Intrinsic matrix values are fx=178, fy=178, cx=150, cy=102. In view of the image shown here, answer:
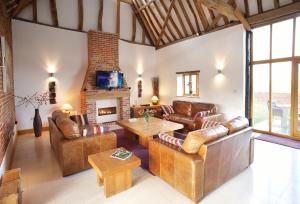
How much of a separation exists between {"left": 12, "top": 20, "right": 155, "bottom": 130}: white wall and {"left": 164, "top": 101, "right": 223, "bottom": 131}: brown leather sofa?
3939 millimetres

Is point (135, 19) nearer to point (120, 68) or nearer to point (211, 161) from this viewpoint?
point (120, 68)

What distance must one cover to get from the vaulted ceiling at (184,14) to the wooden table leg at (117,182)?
444 cm

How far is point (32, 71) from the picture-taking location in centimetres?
618

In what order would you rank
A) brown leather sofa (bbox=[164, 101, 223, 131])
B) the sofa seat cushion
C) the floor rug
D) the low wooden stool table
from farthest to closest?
1. the sofa seat cushion
2. brown leather sofa (bbox=[164, 101, 223, 131])
3. the floor rug
4. the low wooden stool table

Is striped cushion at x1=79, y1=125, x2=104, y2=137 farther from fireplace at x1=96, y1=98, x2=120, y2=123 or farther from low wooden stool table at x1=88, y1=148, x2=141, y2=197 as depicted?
fireplace at x1=96, y1=98, x2=120, y2=123

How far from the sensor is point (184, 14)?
22.5 ft

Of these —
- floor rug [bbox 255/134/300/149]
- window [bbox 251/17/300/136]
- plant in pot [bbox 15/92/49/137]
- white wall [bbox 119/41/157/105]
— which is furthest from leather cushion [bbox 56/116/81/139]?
window [bbox 251/17/300/136]

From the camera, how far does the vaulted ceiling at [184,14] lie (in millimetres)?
4898

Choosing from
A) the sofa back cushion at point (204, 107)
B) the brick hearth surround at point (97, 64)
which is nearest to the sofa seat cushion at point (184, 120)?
the sofa back cushion at point (204, 107)

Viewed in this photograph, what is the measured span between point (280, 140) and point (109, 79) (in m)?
6.05

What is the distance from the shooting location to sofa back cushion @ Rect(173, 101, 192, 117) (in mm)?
6603

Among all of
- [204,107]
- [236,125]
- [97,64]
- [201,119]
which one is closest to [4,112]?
[97,64]

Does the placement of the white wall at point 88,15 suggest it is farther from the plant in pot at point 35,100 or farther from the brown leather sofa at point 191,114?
the brown leather sofa at point 191,114

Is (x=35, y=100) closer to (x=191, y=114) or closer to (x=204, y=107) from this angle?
(x=191, y=114)
